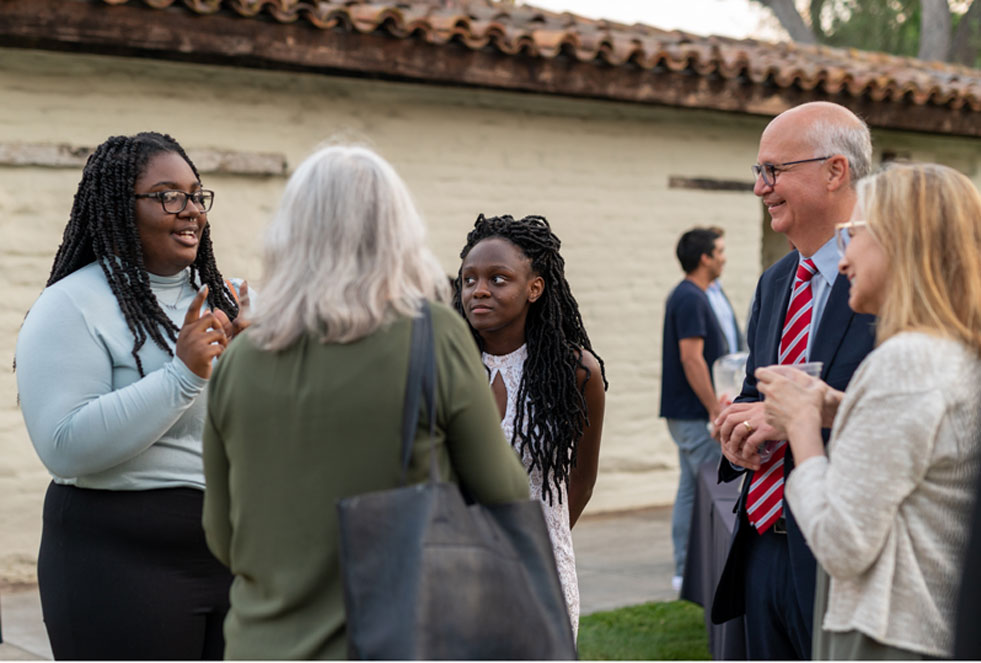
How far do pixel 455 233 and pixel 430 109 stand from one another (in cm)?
83

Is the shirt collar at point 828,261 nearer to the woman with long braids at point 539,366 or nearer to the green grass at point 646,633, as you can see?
the woman with long braids at point 539,366

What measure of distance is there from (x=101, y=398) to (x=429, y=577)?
1.11 meters

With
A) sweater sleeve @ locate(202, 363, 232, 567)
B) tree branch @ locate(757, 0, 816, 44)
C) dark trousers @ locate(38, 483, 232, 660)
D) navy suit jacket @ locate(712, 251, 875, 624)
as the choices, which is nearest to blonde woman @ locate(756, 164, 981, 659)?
navy suit jacket @ locate(712, 251, 875, 624)

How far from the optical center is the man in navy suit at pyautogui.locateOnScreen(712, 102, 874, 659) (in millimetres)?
2984

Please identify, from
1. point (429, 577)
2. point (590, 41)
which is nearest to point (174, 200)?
point (429, 577)

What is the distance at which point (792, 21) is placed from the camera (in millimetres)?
21531

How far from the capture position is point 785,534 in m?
3.09

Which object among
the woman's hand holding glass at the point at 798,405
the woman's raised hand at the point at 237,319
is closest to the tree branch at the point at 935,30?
the woman's raised hand at the point at 237,319

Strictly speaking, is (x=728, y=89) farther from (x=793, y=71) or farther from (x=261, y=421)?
(x=261, y=421)

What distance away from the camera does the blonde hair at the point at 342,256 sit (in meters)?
2.14

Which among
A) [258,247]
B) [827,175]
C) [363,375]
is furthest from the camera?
[827,175]

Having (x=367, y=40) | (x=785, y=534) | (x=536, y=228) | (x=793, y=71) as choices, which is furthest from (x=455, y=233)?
(x=785, y=534)

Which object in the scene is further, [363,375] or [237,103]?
[237,103]

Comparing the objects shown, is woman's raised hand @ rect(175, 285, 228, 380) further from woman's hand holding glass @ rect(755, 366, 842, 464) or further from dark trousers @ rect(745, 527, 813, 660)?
dark trousers @ rect(745, 527, 813, 660)
